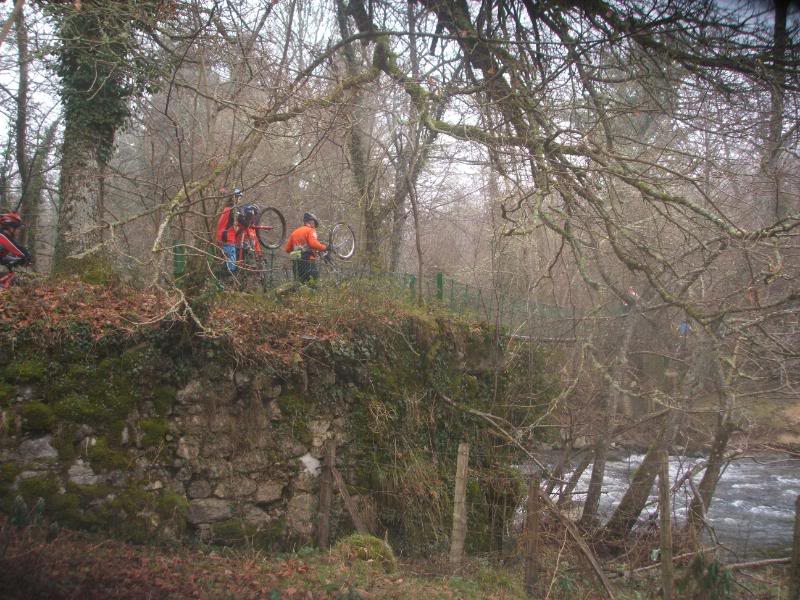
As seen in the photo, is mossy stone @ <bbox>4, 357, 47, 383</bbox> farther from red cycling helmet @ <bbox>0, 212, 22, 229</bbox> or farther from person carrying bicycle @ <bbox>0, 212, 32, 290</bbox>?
red cycling helmet @ <bbox>0, 212, 22, 229</bbox>

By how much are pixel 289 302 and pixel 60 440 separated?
3.54 metres

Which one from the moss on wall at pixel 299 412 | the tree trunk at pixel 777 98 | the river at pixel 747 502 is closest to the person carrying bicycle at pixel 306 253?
the moss on wall at pixel 299 412

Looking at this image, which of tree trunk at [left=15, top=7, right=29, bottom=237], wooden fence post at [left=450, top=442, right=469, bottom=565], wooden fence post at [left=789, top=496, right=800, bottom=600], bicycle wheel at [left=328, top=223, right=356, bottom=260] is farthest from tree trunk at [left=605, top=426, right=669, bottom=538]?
tree trunk at [left=15, top=7, right=29, bottom=237]

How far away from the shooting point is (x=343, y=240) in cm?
1169

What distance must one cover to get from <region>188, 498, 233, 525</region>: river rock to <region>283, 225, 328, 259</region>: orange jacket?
439 cm

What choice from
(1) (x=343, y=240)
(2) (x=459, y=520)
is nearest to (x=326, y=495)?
(2) (x=459, y=520)

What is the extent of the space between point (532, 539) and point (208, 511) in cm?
348

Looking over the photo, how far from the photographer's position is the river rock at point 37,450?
589cm

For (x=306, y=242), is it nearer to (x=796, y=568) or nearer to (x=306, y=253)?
(x=306, y=253)

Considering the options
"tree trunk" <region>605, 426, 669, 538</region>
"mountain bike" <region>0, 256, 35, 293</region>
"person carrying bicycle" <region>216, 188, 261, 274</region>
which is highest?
"person carrying bicycle" <region>216, 188, 261, 274</region>

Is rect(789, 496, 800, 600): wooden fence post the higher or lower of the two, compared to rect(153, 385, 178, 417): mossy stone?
lower

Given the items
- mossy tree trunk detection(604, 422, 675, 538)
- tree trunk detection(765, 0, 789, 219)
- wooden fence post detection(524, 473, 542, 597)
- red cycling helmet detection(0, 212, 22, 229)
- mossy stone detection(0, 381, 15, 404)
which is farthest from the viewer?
red cycling helmet detection(0, 212, 22, 229)

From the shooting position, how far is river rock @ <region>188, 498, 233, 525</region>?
22.5 ft

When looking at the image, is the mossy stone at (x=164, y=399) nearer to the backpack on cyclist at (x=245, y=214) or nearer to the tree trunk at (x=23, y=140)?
the backpack on cyclist at (x=245, y=214)
